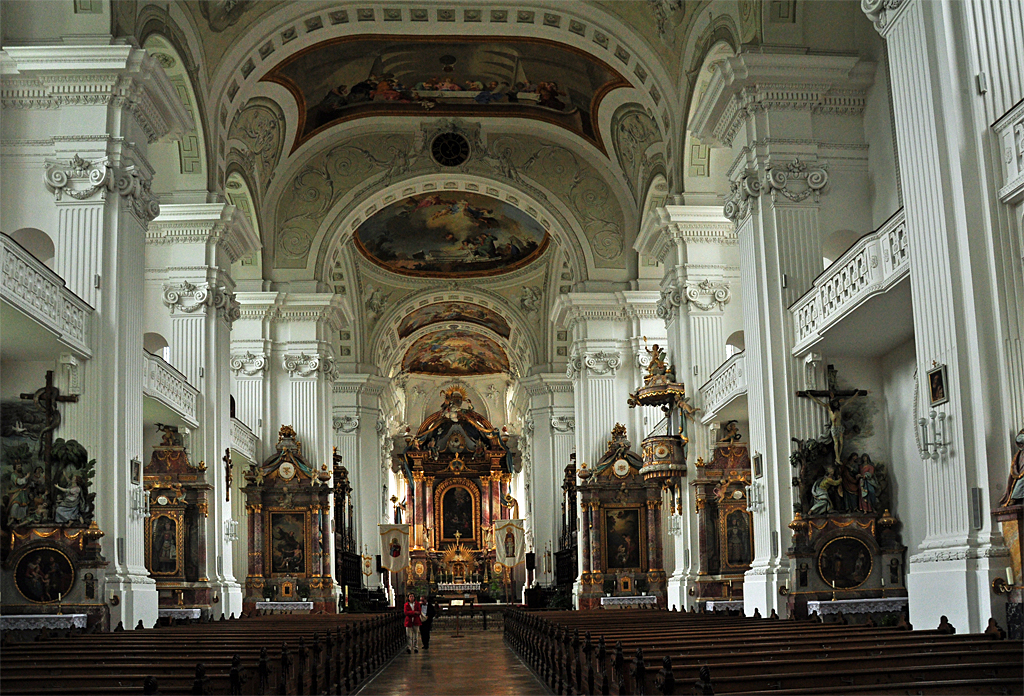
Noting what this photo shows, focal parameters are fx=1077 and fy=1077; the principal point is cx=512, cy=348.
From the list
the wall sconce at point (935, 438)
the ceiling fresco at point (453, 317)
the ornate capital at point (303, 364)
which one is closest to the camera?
the wall sconce at point (935, 438)

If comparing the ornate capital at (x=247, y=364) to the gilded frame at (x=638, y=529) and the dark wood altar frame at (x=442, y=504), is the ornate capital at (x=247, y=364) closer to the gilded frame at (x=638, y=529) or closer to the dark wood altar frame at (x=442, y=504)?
the gilded frame at (x=638, y=529)

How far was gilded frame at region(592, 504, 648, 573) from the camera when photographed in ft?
79.0

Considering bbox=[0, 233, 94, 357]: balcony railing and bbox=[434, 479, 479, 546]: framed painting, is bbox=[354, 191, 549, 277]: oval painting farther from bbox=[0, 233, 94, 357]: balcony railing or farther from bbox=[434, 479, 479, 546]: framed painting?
bbox=[0, 233, 94, 357]: balcony railing

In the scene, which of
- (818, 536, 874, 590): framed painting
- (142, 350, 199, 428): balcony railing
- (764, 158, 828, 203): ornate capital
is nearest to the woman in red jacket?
(142, 350, 199, 428): balcony railing

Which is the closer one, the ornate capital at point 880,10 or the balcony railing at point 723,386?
the ornate capital at point 880,10

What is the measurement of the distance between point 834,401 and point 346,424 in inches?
894

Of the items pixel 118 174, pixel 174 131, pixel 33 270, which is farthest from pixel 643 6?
pixel 33 270

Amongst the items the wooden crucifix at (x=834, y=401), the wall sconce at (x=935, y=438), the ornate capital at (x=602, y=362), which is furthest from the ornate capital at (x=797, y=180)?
the ornate capital at (x=602, y=362)

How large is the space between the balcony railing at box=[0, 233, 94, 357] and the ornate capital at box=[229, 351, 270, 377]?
11.8 meters

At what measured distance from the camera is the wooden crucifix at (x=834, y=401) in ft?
44.4

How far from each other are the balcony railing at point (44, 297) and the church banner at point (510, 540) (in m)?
30.8

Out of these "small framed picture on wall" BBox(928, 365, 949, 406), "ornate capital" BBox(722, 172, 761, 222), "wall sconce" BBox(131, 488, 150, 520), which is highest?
"ornate capital" BBox(722, 172, 761, 222)

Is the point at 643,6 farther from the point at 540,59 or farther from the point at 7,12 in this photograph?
the point at 7,12

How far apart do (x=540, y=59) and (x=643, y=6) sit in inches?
160
